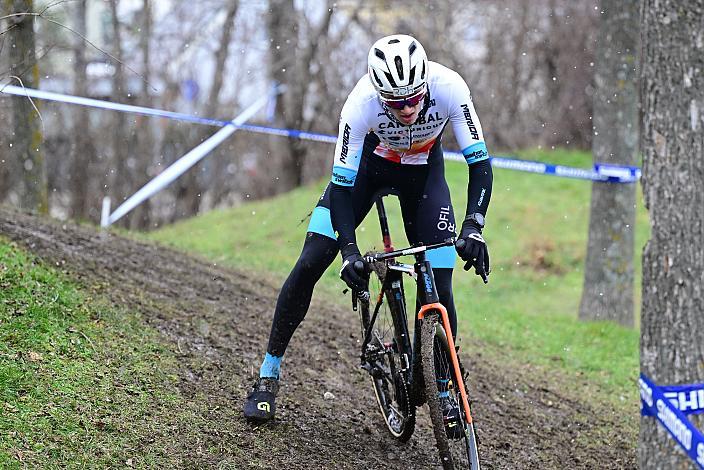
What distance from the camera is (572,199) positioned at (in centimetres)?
1596

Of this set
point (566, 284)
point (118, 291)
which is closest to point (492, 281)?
point (566, 284)

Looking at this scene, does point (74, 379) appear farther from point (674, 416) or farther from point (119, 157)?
point (119, 157)

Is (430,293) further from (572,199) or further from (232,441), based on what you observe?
(572,199)

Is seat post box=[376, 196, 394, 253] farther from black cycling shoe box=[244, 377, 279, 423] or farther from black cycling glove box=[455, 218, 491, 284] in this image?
black cycling shoe box=[244, 377, 279, 423]

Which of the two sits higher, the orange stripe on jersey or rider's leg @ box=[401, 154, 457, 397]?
the orange stripe on jersey

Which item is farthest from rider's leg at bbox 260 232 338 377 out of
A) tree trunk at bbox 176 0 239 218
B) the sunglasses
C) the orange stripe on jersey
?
tree trunk at bbox 176 0 239 218

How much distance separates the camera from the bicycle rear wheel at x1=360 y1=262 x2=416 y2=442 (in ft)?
16.7

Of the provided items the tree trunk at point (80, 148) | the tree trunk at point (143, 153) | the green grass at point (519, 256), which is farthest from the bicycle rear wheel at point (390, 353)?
the tree trunk at point (80, 148)

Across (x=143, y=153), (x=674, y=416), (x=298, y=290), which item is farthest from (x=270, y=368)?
(x=143, y=153)

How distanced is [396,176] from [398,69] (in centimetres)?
90

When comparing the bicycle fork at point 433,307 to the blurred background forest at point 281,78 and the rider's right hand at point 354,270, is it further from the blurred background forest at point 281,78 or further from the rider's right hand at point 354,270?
the blurred background forest at point 281,78

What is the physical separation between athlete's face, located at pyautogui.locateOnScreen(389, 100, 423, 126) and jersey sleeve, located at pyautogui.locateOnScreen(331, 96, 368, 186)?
25 cm

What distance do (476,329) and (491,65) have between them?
39.6 feet

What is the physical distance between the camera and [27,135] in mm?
9508
